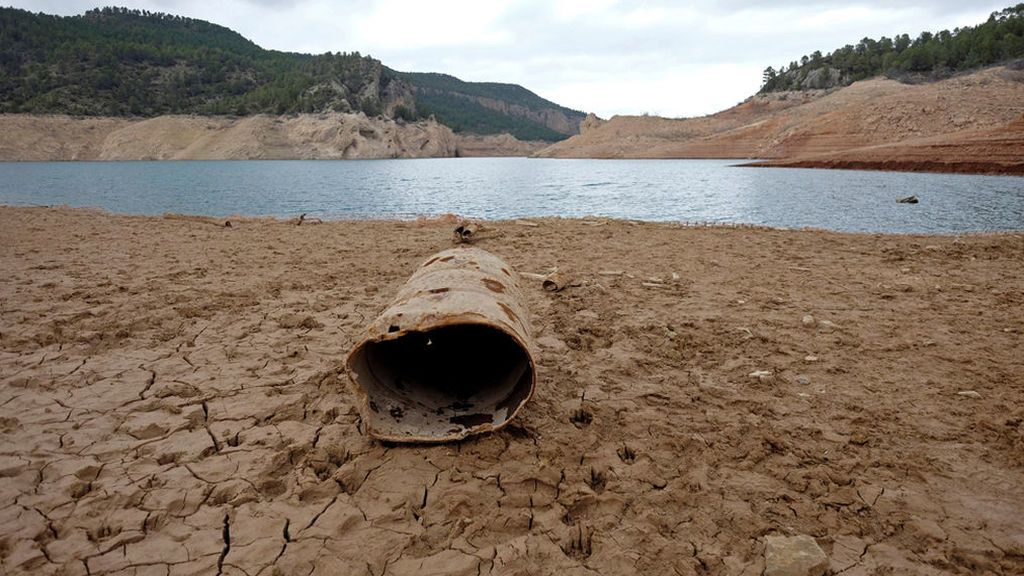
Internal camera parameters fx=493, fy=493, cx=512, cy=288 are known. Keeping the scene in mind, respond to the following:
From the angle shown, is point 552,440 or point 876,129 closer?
point 552,440

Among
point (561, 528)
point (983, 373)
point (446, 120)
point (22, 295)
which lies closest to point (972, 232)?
point (983, 373)

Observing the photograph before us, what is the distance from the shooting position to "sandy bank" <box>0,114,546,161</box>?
74.6 m

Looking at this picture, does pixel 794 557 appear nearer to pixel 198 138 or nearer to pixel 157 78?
pixel 198 138

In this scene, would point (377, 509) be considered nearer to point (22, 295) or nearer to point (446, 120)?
point (22, 295)

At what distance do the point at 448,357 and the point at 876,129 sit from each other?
5417 centimetres

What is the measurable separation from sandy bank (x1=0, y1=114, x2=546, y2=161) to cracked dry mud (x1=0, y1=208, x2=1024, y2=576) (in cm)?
8888

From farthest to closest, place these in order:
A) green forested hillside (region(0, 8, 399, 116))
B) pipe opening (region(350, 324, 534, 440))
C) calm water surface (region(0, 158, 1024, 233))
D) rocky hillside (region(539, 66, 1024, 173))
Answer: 1. green forested hillside (region(0, 8, 399, 116))
2. rocky hillside (region(539, 66, 1024, 173))
3. calm water surface (region(0, 158, 1024, 233))
4. pipe opening (region(350, 324, 534, 440))

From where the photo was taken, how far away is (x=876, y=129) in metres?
44.2

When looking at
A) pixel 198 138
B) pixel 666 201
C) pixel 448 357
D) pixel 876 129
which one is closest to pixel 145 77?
pixel 198 138

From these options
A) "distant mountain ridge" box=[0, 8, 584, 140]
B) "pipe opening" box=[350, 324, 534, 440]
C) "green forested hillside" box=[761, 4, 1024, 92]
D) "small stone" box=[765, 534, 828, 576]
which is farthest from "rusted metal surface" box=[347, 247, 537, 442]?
"distant mountain ridge" box=[0, 8, 584, 140]

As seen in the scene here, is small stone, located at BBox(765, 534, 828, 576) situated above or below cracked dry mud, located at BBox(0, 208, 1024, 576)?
below

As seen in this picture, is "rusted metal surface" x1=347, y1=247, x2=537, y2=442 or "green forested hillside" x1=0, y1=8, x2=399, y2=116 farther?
"green forested hillside" x1=0, y1=8, x2=399, y2=116

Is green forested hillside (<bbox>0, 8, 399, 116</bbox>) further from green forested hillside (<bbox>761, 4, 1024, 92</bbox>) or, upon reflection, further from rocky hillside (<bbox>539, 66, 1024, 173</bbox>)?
green forested hillside (<bbox>761, 4, 1024, 92</bbox>)

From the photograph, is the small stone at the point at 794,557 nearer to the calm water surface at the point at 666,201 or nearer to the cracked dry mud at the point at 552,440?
the cracked dry mud at the point at 552,440
